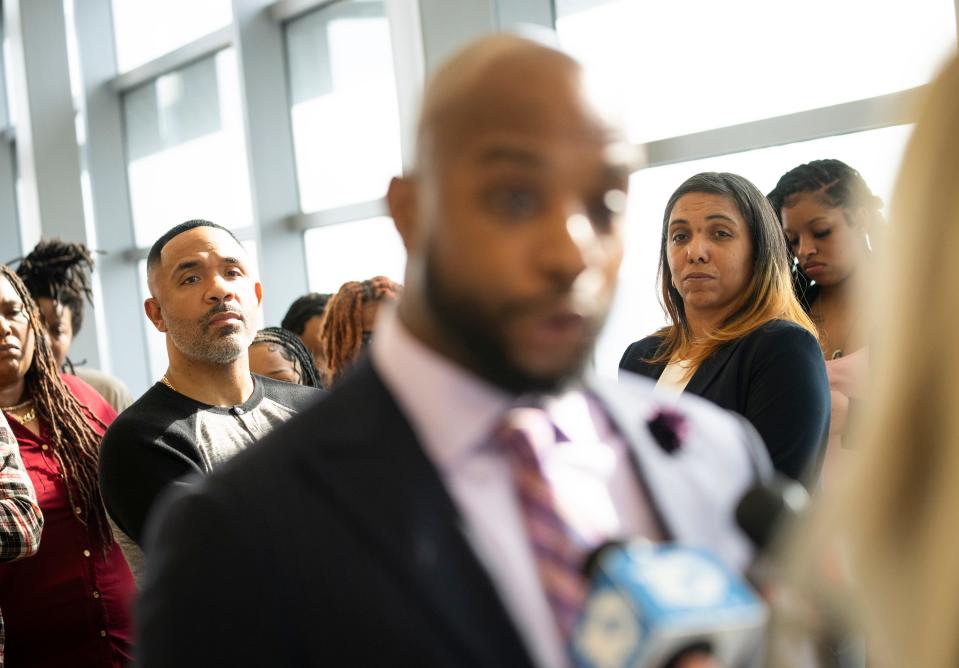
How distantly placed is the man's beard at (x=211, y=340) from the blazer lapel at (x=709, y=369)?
104 cm

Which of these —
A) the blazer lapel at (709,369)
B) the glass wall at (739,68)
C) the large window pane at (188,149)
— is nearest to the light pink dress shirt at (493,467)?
the blazer lapel at (709,369)

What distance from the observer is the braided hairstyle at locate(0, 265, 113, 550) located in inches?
100

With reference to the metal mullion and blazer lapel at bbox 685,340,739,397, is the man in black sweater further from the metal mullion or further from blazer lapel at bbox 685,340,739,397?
the metal mullion

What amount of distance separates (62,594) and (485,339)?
2050 mm

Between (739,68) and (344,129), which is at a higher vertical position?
(344,129)

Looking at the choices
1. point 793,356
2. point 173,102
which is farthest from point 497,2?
point 173,102

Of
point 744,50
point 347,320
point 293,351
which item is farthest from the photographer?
point 744,50

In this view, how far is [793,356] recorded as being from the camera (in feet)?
6.48

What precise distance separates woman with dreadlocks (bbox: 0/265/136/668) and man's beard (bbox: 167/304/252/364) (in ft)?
1.64

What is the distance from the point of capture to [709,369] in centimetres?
211

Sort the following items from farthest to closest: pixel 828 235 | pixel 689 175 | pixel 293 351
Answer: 1. pixel 689 175
2. pixel 293 351
3. pixel 828 235

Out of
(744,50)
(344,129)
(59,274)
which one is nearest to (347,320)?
(744,50)

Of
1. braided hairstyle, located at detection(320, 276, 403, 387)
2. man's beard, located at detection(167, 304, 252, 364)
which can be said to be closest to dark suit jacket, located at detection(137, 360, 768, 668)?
man's beard, located at detection(167, 304, 252, 364)

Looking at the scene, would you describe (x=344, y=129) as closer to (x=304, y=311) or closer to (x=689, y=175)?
(x=304, y=311)
